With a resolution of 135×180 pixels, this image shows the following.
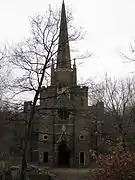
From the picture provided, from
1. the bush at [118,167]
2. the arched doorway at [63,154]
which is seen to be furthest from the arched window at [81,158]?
the bush at [118,167]

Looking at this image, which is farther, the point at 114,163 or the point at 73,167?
the point at 73,167

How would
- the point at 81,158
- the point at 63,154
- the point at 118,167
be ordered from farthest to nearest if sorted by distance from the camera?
the point at 63,154 → the point at 81,158 → the point at 118,167

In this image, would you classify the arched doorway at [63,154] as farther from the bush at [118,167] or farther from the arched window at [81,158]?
the bush at [118,167]

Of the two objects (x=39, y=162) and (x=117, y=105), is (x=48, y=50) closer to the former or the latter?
(x=117, y=105)

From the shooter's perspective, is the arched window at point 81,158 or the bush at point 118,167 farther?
the arched window at point 81,158

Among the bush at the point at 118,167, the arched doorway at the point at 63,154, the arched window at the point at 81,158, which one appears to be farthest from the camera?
the arched doorway at the point at 63,154

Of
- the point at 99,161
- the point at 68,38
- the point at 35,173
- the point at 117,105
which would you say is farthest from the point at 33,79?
the point at 117,105

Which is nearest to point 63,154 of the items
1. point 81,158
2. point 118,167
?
point 81,158

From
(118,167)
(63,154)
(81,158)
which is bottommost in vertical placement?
(81,158)

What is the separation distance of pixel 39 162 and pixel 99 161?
35.8 metres

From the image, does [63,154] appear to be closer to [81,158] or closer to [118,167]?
[81,158]

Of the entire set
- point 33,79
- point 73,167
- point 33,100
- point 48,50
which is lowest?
point 73,167

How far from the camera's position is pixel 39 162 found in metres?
49.1

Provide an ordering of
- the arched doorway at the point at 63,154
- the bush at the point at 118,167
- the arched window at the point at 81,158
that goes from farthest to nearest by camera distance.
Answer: the arched doorway at the point at 63,154 < the arched window at the point at 81,158 < the bush at the point at 118,167
